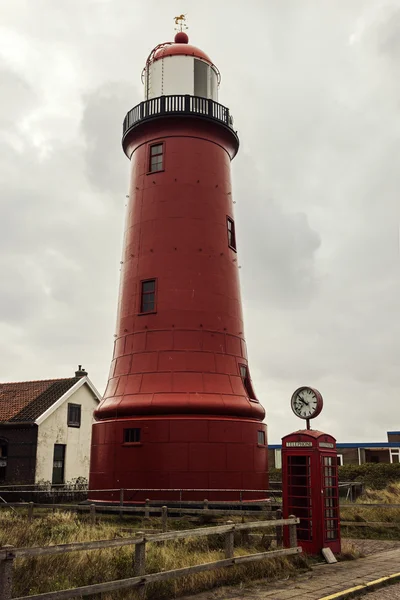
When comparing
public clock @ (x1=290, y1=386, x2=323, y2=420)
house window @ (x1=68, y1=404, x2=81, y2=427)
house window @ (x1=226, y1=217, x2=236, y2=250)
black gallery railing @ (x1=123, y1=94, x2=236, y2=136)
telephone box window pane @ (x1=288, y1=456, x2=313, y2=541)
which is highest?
black gallery railing @ (x1=123, y1=94, x2=236, y2=136)

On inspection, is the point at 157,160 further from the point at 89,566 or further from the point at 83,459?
the point at 83,459

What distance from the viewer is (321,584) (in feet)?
32.1

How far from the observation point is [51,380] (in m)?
33.9

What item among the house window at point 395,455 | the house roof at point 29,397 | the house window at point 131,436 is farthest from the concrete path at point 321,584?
the house window at point 395,455

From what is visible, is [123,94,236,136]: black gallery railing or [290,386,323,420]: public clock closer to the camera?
[290,386,323,420]: public clock

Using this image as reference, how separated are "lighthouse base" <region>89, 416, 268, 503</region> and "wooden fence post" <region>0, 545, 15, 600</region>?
36.5 ft

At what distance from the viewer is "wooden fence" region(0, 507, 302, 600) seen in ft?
22.7

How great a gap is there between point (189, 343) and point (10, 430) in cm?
1447

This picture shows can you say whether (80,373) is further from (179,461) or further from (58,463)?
(179,461)

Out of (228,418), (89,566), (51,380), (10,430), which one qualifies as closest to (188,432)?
(228,418)

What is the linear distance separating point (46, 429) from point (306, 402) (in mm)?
19559

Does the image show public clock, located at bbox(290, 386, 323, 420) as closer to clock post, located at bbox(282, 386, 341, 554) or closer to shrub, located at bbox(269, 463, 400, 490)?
clock post, located at bbox(282, 386, 341, 554)

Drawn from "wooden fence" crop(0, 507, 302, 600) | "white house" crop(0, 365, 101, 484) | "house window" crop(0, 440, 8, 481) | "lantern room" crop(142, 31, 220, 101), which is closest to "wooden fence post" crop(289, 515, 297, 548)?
"wooden fence" crop(0, 507, 302, 600)

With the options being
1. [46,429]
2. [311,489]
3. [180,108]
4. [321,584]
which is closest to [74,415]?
[46,429]
